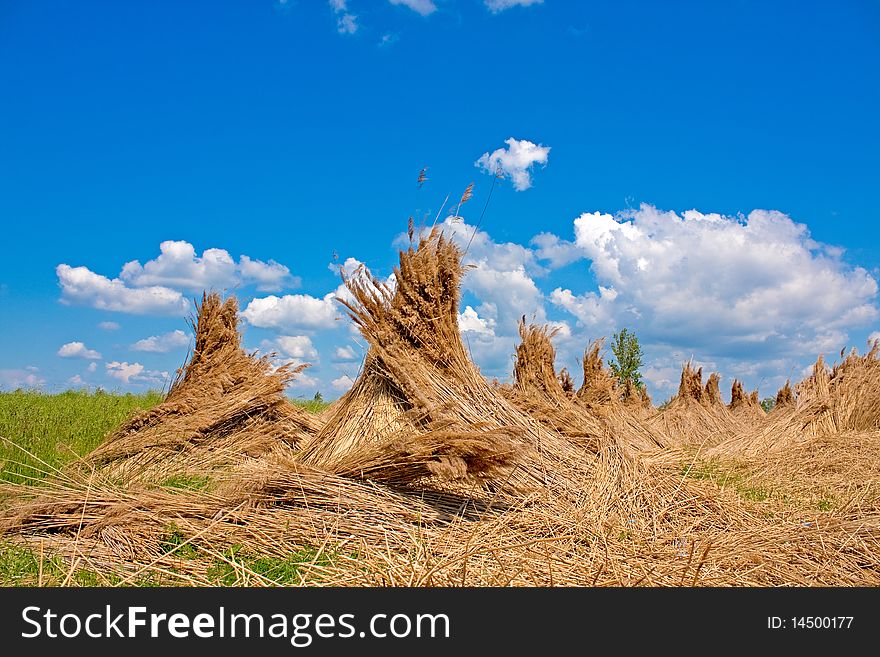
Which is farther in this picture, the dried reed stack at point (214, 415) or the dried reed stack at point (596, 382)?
the dried reed stack at point (596, 382)

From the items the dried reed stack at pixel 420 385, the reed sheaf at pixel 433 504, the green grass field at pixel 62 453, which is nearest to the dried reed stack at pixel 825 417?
the reed sheaf at pixel 433 504

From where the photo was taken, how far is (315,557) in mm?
3590

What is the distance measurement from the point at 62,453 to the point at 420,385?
195 inches

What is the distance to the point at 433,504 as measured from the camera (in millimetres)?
4352

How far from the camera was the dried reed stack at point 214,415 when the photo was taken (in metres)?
7.49

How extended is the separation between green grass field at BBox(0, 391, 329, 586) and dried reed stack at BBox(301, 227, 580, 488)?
3.53 ft

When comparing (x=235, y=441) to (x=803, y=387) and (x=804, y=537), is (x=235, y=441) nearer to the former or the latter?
(x=804, y=537)

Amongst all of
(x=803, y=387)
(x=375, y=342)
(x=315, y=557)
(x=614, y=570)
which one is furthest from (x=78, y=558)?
(x=803, y=387)

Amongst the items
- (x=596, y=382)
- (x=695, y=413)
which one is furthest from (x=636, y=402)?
(x=596, y=382)

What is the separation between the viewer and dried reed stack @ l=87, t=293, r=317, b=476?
295 inches

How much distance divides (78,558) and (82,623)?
98 cm

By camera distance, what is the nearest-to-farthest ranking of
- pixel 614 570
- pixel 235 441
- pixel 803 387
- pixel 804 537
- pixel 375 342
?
1. pixel 614 570
2. pixel 804 537
3. pixel 375 342
4. pixel 235 441
5. pixel 803 387

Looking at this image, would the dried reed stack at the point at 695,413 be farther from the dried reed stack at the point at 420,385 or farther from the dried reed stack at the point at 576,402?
the dried reed stack at the point at 420,385

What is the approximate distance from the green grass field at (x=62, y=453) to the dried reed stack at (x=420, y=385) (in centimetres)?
108
